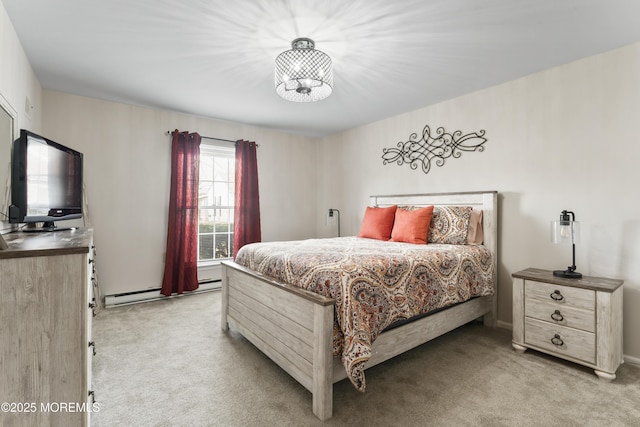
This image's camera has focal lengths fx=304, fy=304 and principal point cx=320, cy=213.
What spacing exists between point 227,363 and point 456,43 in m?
2.96

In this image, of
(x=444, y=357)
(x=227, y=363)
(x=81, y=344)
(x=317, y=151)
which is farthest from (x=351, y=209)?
(x=81, y=344)

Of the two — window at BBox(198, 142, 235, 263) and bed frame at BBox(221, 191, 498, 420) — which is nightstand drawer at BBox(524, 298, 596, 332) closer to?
bed frame at BBox(221, 191, 498, 420)

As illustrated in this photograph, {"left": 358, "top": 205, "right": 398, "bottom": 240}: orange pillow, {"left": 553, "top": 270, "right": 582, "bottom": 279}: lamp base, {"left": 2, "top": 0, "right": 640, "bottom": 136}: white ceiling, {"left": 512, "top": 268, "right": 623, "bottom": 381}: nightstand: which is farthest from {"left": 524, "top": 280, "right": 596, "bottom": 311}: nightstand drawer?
{"left": 2, "top": 0, "right": 640, "bottom": 136}: white ceiling

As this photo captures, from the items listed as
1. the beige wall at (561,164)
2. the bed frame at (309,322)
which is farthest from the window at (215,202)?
the beige wall at (561,164)

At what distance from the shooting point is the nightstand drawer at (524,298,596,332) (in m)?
2.14

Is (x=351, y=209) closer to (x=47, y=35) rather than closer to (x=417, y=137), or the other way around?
(x=417, y=137)

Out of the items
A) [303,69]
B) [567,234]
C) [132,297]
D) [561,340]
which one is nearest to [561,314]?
[561,340]

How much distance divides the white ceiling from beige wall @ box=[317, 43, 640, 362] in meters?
0.19

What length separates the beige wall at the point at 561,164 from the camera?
2.34 metres

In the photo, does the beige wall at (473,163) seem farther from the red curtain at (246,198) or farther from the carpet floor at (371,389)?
the carpet floor at (371,389)

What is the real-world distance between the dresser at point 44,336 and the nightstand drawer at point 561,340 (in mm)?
2879

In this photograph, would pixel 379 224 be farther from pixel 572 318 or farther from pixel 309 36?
pixel 309 36

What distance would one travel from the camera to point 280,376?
208 cm

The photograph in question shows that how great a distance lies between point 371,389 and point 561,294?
160cm
